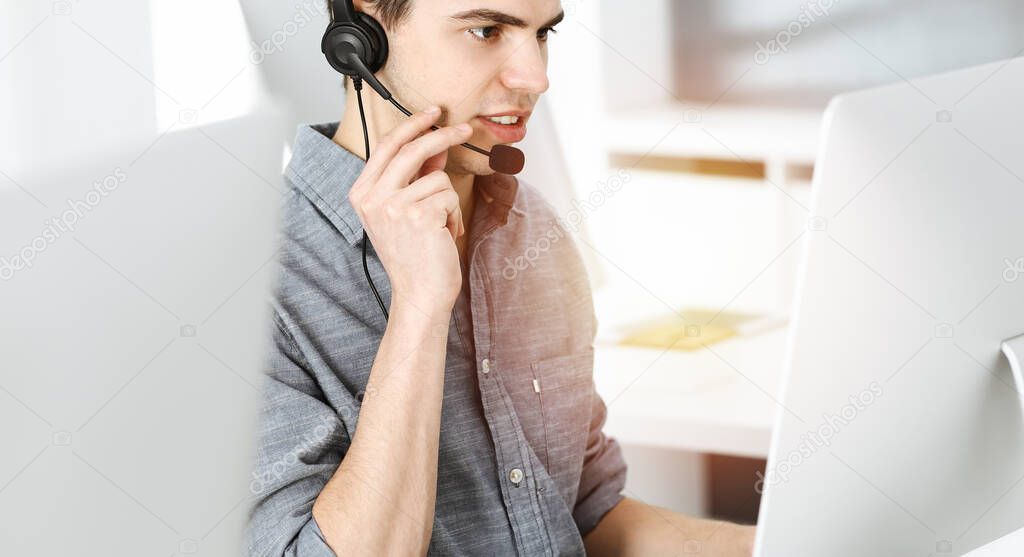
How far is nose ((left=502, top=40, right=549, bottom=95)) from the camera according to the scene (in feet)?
3.73

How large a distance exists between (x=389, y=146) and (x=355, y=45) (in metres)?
0.14

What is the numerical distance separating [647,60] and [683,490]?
1.05 meters

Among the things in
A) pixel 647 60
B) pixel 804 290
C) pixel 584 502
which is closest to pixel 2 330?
pixel 804 290

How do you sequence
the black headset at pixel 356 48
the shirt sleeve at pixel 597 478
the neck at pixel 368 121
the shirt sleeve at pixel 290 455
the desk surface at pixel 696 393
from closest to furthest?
the shirt sleeve at pixel 290 455 < the black headset at pixel 356 48 < the neck at pixel 368 121 < the shirt sleeve at pixel 597 478 < the desk surface at pixel 696 393

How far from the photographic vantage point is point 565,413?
1223 mm

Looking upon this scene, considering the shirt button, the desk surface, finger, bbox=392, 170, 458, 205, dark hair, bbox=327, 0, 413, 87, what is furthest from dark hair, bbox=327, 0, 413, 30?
the desk surface

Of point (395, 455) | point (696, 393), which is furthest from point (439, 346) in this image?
point (696, 393)

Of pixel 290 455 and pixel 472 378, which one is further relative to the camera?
pixel 472 378

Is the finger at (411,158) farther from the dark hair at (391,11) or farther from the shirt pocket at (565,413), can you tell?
the shirt pocket at (565,413)

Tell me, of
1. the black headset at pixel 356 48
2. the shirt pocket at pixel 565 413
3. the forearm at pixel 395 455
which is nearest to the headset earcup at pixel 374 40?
the black headset at pixel 356 48

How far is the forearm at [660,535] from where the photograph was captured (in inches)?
44.1

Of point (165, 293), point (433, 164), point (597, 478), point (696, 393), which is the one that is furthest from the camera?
point (696, 393)

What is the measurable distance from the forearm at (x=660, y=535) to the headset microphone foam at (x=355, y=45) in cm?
55

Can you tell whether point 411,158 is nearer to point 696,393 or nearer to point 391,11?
point 391,11
